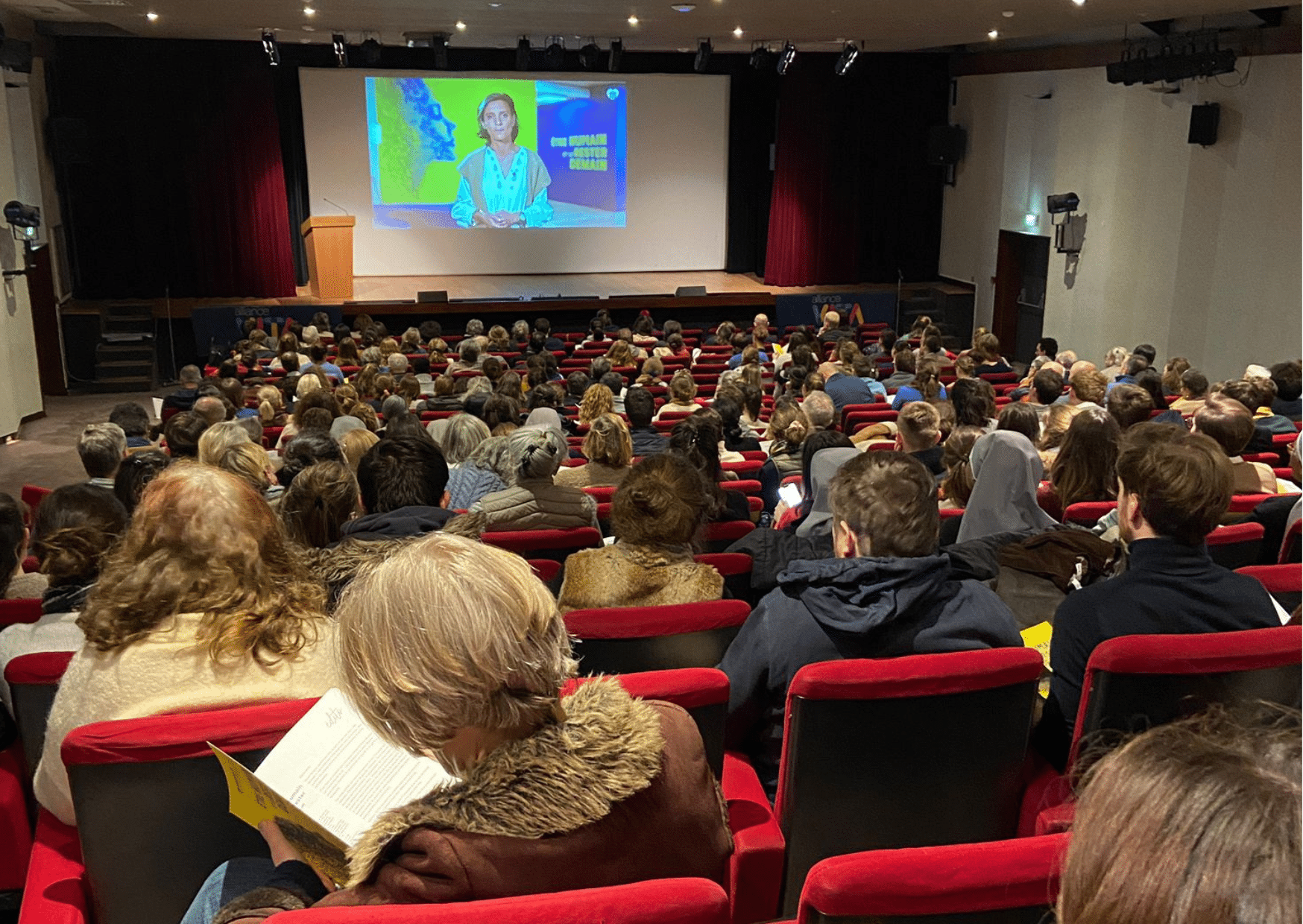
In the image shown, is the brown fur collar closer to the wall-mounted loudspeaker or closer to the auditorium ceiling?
the auditorium ceiling

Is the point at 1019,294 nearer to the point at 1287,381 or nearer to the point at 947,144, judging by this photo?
the point at 947,144

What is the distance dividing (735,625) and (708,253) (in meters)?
16.0

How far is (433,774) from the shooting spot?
1.77 m

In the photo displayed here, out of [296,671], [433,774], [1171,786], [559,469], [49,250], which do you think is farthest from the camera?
[49,250]

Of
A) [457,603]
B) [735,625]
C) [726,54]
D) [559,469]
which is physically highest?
[726,54]

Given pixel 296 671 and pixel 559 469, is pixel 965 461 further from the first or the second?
pixel 296 671

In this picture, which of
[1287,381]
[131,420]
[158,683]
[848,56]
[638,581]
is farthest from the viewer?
[848,56]

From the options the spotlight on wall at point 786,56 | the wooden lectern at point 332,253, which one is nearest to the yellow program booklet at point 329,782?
the spotlight on wall at point 786,56

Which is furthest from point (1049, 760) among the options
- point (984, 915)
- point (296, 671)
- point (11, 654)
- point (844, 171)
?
point (844, 171)

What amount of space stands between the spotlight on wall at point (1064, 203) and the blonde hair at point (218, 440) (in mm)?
11008

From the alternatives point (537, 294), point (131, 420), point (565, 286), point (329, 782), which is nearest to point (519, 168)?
point (565, 286)

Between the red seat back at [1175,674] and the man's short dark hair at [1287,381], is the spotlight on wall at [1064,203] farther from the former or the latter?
the red seat back at [1175,674]

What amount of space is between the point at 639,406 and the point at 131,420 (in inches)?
132

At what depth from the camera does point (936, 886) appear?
4.20 ft
